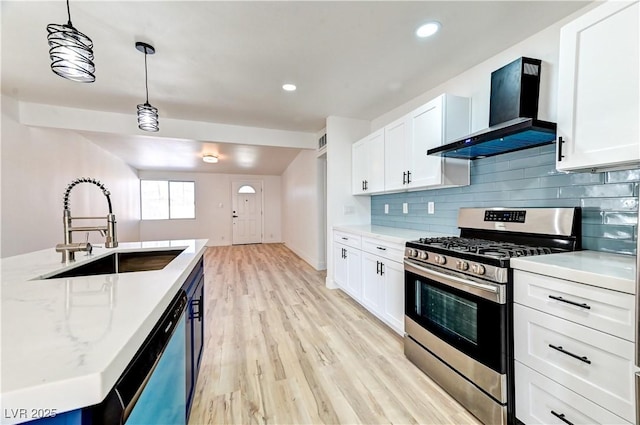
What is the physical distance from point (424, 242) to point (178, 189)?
8368mm

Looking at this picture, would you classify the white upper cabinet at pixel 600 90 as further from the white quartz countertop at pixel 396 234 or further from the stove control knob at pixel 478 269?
the white quartz countertop at pixel 396 234

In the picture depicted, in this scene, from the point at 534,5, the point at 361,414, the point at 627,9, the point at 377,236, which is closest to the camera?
A: the point at 627,9

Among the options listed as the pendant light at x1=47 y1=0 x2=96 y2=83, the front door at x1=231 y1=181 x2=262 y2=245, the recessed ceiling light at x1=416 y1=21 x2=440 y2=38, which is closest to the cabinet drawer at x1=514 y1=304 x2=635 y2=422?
the recessed ceiling light at x1=416 y1=21 x2=440 y2=38

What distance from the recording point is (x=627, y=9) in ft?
4.07

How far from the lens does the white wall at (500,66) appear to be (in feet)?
6.15

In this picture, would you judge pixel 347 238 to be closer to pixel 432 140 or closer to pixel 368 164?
pixel 368 164

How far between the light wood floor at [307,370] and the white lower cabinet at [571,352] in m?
0.45

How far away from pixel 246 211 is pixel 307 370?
24.2 feet

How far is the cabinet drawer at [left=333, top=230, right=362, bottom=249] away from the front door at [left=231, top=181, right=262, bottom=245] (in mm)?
5642

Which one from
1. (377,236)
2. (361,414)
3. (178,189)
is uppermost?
(178,189)

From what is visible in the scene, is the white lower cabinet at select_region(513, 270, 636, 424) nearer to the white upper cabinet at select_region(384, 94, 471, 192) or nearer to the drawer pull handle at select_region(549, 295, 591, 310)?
the drawer pull handle at select_region(549, 295, 591, 310)

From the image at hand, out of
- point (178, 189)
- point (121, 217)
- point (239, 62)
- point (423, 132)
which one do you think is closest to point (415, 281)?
point (423, 132)

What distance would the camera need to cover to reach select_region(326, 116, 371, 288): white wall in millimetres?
3969

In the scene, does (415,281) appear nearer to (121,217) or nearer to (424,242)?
(424,242)
